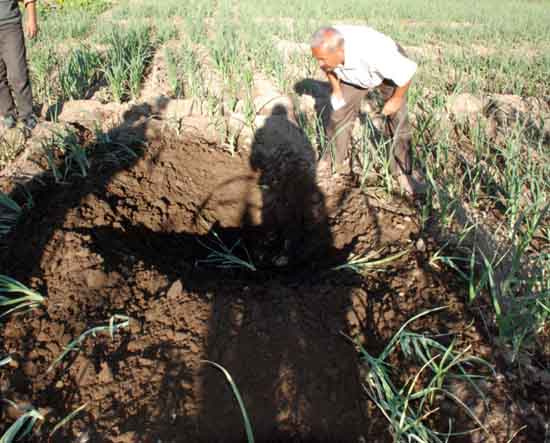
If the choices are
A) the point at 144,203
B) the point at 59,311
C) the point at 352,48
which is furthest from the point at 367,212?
the point at 59,311

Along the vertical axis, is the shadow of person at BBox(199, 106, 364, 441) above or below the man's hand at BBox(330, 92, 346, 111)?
below

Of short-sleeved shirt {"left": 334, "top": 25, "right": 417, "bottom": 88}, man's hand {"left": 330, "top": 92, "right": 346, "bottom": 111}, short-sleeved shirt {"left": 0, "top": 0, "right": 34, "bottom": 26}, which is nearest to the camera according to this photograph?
short-sleeved shirt {"left": 334, "top": 25, "right": 417, "bottom": 88}

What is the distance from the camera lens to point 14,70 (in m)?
2.92

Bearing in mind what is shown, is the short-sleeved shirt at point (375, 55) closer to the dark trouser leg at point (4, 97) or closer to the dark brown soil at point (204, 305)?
the dark brown soil at point (204, 305)

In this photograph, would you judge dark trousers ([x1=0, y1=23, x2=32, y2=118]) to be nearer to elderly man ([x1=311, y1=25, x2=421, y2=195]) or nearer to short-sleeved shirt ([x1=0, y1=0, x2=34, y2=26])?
short-sleeved shirt ([x1=0, y1=0, x2=34, y2=26])

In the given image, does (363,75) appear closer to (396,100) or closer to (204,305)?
(396,100)

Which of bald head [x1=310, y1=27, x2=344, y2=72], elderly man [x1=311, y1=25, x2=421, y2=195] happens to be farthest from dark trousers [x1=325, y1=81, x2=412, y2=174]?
bald head [x1=310, y1=27, x2=344, y2=72]

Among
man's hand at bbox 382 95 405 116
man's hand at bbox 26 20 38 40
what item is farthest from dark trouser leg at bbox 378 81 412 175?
man's hand at bbox 26 20 38 40

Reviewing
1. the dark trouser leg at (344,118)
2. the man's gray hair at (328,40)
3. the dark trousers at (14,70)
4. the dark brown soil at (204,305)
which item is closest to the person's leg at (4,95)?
the dark trousers at (14,70)

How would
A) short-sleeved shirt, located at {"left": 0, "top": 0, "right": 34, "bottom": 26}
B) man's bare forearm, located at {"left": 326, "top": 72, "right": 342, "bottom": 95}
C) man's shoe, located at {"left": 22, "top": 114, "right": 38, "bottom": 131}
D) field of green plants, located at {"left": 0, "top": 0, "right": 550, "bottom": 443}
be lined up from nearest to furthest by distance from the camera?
field of green plants, located at {"left": 0, "top": 0, "right": 550, "bottom": 443} → man's bare forearm, located at {"left": 326, "top": 72, "right": 342, "bottom": 95} → short-sleeved shirt, located at {"left": 0, "top": 0, "right": 34, "bottom": 26} → man's shoe, located at {"left": 22, "top": 114, "right": 38, "bottom": 131}

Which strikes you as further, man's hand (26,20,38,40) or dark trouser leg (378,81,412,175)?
man's hand (26,20,38,40)

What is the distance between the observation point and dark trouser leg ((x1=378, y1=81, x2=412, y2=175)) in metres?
2.41

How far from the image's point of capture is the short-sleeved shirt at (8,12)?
2703 millimetres

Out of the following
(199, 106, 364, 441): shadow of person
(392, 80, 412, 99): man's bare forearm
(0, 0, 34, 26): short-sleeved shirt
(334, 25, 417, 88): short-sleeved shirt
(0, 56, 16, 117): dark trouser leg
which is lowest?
(199, 106, 364, 441): shadow of person
